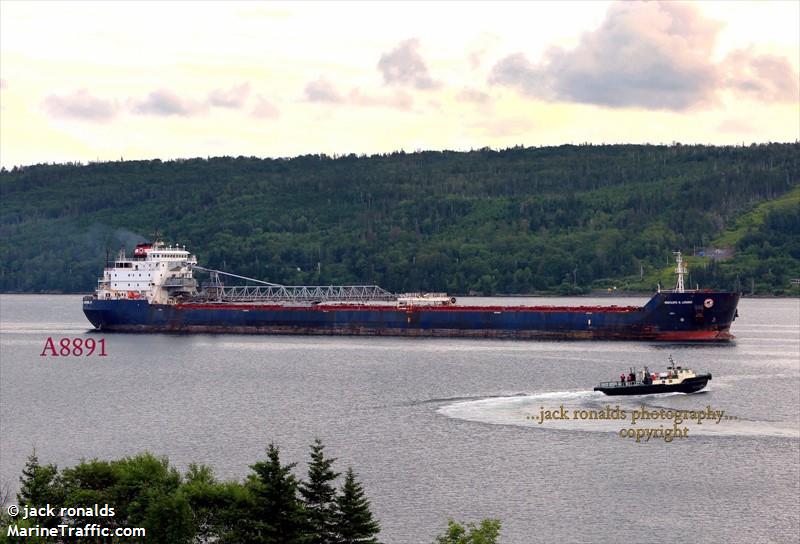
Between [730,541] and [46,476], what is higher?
[46,476]

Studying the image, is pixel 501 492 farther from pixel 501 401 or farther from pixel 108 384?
pixel 108 384

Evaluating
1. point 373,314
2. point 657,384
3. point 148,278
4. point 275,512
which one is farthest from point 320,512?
point 148,278

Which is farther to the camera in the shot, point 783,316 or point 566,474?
point 783,316

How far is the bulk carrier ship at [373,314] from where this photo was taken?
102875 millimetres

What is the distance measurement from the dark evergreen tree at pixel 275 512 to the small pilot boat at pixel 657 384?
39705mm

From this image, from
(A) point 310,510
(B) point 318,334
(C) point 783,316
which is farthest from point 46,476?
(C) point 783,316

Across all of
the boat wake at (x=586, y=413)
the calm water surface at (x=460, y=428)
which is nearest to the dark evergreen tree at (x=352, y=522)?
the calm water surface at (x=460, y=428)

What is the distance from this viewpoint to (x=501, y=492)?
4888 centimetres

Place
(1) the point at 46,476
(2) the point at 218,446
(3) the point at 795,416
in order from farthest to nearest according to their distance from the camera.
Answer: (3) the point at 795,416 → (2) the point at 218,446 → (1) the point at 46,476

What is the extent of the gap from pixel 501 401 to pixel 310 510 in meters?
36.9

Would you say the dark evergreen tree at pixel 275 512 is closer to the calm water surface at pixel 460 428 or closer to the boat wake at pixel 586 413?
the calm water surface at pixel 460 428

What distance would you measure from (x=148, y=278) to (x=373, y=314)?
2608cm

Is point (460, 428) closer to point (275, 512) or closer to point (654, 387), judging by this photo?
point (654, 387)

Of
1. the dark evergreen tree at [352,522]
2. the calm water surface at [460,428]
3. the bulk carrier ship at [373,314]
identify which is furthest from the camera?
the bulk carrier ship at [373,314]
